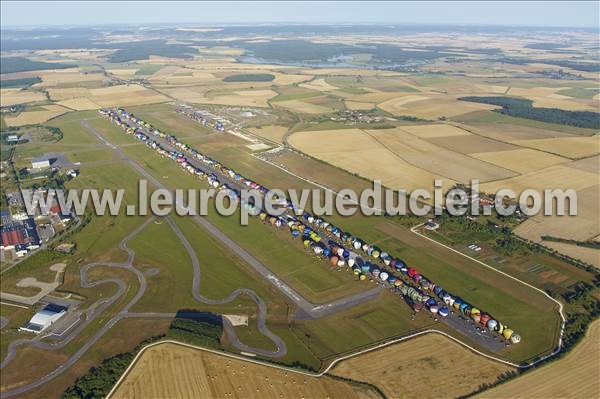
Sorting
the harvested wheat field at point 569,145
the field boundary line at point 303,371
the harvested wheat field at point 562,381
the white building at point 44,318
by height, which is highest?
the harvested wheat field at point 569,145

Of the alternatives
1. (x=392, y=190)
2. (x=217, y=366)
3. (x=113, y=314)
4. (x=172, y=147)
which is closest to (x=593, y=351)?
(x=217, y=366)

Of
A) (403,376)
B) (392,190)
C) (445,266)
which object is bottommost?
(403,376)

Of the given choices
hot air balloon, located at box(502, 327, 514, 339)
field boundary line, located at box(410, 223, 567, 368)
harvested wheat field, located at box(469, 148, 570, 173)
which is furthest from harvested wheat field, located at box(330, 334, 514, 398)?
harvested wheat field, located at box(469, 148, 570, 173)

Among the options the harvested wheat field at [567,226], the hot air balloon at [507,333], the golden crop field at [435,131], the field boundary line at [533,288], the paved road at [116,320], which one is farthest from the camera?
the golden crop field at [435,131]

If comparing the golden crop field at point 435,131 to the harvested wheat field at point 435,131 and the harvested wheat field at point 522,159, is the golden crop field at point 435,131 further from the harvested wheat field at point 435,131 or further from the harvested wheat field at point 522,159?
the harvested wheat field at point 522,159

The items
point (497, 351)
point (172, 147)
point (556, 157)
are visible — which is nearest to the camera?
point (497, 351)

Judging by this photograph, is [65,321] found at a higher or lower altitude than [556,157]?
lower

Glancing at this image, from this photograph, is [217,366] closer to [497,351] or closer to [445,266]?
[497,351]

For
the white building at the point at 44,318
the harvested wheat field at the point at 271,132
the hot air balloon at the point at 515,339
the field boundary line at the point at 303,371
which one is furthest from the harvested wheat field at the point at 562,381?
the harvested wheat field at the point at 271,132
